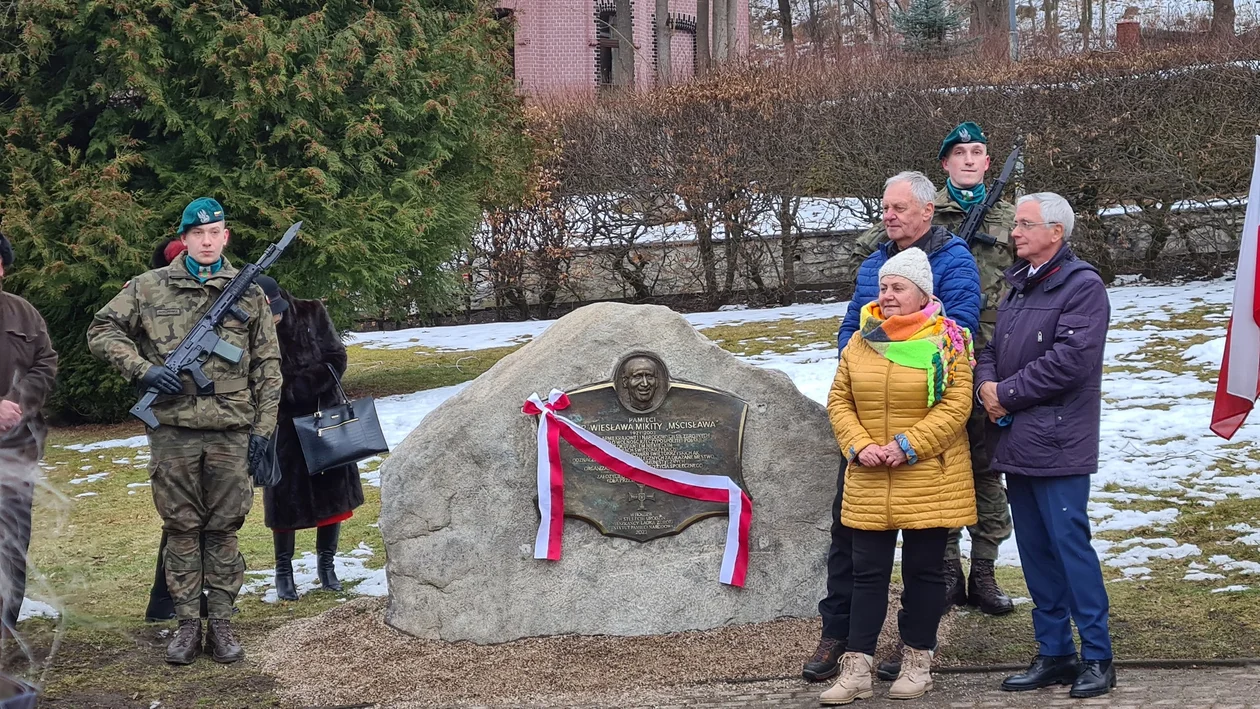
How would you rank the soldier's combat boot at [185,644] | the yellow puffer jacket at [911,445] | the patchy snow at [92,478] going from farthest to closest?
the patchy snow at [92,478], the soldier's combat boot at [185,644], the yellow puffer jacket at [911,445]

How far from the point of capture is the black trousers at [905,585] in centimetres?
455

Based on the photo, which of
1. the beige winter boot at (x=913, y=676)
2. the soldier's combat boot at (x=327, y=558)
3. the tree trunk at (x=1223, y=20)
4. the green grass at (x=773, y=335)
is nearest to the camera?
the beige winter boot at (x=913, y=676)

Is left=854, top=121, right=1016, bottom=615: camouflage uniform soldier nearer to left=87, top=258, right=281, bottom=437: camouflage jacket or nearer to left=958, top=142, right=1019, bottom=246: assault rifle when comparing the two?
left=958, top=142, right=1019, bottom=246: assault rifle

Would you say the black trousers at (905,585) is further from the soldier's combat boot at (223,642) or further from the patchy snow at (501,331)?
the patchy snow at (501,331)

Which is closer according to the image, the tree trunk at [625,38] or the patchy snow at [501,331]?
the patchy snow at [501,331]

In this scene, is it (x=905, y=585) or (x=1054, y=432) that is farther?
(x=905, y=585)

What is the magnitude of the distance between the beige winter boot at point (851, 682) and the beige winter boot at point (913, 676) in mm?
105

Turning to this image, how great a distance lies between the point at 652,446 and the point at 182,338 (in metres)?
1.97

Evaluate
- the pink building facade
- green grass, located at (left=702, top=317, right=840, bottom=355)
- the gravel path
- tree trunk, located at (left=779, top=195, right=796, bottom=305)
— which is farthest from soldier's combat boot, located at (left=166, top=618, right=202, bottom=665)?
the pink building facade

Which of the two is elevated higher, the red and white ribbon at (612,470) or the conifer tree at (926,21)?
the conifer tree at (926,21)

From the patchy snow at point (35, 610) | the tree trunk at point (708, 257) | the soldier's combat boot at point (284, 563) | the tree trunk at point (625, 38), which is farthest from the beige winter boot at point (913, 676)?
the tree trunk at point (625, 38)

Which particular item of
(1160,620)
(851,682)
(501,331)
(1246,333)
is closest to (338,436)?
(851,682)

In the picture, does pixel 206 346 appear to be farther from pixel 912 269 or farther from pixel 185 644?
pixel 912 269

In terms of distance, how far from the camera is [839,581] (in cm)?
486
